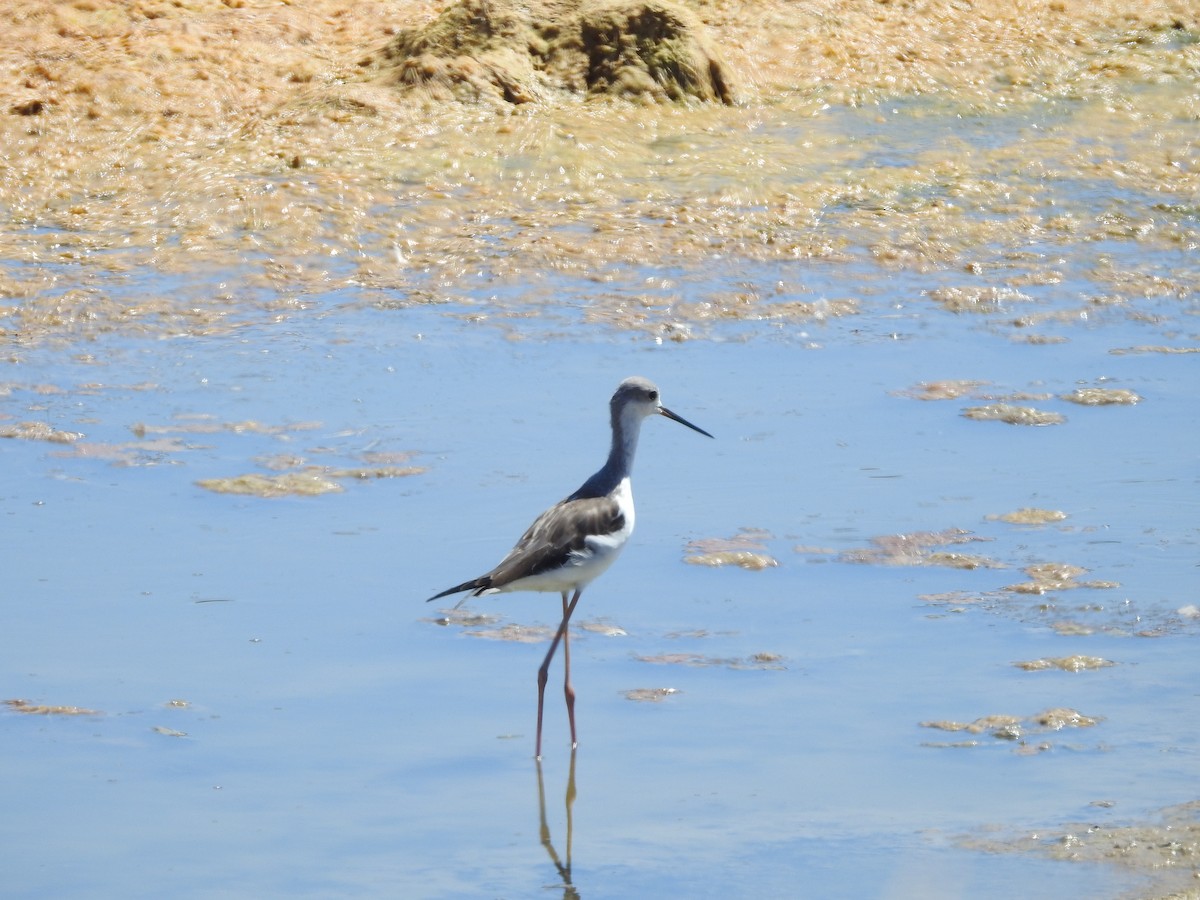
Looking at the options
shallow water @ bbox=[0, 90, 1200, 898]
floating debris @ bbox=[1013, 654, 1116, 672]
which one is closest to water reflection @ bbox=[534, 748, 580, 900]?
shallow water @ bbox=[0, 90, 1200, 898]

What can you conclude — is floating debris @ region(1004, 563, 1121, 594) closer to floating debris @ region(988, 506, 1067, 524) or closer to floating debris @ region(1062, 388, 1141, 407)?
floating debris @ region(988, 506, 1067, 524)

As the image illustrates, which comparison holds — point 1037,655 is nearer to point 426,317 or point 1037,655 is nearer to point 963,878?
point 963,878

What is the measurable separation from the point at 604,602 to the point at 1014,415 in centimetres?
244

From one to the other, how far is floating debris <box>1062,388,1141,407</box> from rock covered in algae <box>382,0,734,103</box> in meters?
4.40

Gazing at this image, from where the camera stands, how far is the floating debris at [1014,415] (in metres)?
7.80

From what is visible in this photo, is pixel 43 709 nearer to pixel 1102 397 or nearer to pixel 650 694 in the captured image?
pixel 650 694

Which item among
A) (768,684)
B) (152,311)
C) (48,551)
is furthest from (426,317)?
(768,684)

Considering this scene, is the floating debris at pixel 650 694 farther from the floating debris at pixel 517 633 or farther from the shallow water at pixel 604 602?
the floating debris at pixel 517 633

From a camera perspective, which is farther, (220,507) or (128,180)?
(128,180)

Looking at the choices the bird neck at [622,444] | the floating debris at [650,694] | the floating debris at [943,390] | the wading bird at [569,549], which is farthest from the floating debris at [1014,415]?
the floating debris at [650,694]

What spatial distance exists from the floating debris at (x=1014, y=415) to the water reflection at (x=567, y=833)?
3266 mm

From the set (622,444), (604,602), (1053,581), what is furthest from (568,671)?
(1053,581)

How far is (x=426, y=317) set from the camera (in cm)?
914

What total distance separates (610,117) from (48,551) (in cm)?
595
